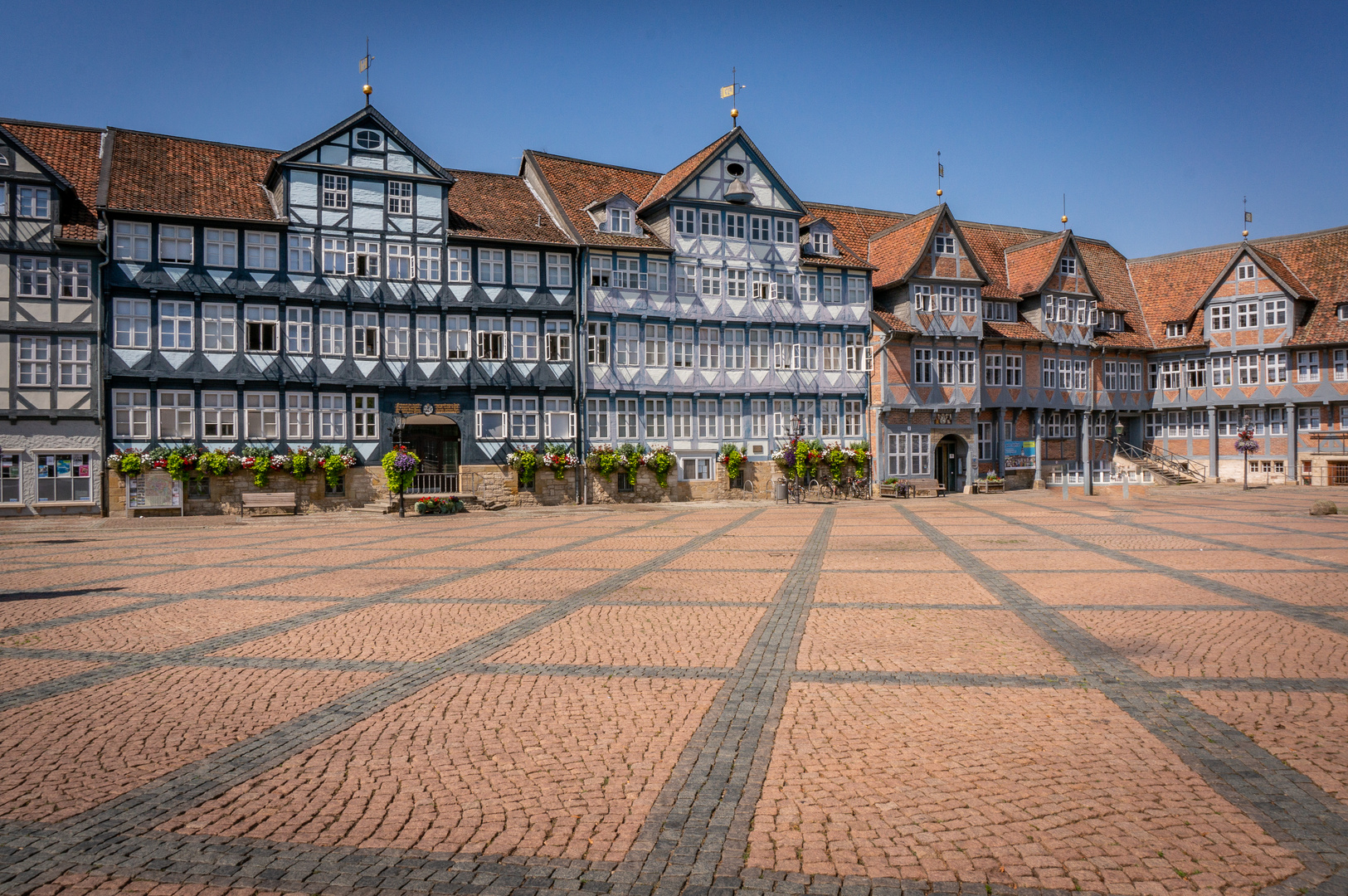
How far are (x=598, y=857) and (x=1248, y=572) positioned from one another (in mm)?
14572

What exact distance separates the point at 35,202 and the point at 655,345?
74.2 feet

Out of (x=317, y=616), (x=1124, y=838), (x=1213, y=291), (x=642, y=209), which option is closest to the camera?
(x=1124, y=838)

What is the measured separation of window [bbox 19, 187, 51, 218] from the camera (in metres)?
29.1

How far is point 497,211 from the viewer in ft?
119

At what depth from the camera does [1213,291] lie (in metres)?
47.1

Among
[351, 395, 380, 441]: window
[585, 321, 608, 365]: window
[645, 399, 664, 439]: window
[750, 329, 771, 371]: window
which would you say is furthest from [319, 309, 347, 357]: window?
[750, 329, 771, 371]: window

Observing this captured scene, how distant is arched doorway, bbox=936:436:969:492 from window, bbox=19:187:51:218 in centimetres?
3784

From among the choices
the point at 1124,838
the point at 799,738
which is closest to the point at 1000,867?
the point at 1124,838

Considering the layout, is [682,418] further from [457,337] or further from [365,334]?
[365,334]

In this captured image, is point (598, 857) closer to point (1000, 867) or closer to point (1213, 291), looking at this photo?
point (1000, 867)

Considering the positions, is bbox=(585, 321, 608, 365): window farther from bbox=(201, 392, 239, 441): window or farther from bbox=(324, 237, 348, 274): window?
bbox=(201, 392, 239, 441): window

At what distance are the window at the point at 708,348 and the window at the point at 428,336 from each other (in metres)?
11.2

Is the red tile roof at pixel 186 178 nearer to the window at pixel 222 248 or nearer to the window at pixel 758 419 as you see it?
the window at pixel 222 248

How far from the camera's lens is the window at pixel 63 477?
96.5ft
